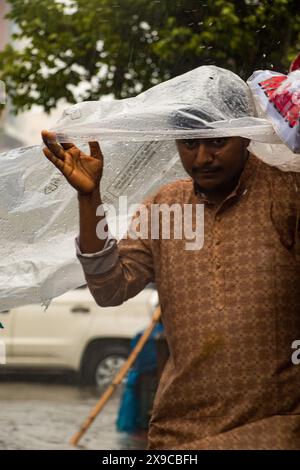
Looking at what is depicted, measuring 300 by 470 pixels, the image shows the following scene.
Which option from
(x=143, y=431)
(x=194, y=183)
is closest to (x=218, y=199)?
(x=194, y=183)

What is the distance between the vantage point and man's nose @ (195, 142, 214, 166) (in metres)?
3.21

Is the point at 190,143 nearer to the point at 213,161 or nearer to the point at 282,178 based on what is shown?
the point at 213,161

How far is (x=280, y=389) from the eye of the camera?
310 centimetres

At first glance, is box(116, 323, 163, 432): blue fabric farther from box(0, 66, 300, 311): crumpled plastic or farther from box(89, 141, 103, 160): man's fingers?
box(89, 141, 103, 160): man's fingers

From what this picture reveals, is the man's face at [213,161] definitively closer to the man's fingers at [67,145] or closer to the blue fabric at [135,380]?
the man's fingers at [67,145]

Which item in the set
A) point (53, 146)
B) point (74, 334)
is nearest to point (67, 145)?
point (53, 146)

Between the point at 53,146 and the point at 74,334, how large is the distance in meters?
11.2

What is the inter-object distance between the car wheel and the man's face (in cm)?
1093

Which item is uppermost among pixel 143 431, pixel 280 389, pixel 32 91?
pixel 280 389

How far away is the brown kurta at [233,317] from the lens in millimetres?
3102

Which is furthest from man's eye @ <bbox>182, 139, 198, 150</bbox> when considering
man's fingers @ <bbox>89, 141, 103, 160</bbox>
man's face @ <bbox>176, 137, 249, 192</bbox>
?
man's fingers @ <bbox>89, 141, 103, 160</bbox>
